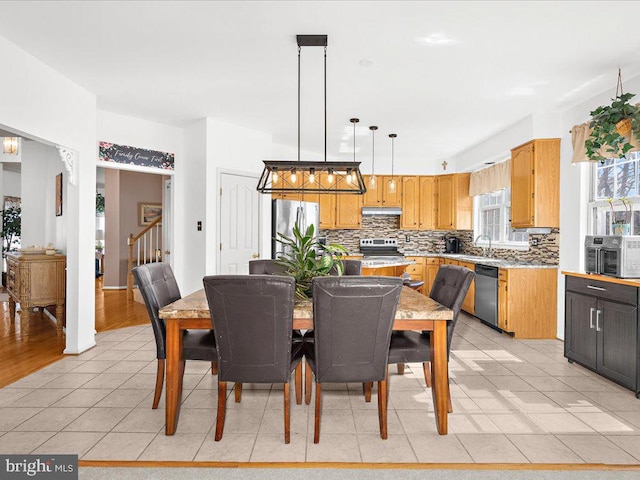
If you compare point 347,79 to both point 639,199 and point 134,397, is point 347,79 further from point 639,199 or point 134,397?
point 134,397

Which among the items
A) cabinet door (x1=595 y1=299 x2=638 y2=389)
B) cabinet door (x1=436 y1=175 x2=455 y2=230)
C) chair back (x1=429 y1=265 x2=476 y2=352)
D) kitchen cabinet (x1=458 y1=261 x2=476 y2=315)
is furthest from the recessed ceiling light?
cabinet door (x1=436 y1=175 x2=455 y2=230)

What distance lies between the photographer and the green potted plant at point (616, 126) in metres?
3.25

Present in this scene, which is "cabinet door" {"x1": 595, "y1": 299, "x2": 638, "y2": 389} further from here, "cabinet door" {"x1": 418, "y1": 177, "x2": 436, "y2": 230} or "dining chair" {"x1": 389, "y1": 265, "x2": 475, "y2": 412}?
"cabinet door" {"x1": 418, "y1": 177, "x2": 436, "y2": 230}

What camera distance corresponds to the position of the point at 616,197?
390cm

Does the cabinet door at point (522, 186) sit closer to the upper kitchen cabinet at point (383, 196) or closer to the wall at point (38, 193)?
the upper kitchen cabinet at point (383, 196)

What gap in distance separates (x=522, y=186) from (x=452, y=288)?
9.22 ft

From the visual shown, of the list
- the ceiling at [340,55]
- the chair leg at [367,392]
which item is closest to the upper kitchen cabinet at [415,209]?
the ceiling at [340,55]

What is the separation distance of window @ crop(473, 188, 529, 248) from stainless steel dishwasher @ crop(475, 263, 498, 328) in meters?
0.75

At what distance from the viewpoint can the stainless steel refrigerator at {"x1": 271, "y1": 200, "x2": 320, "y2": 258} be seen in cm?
580

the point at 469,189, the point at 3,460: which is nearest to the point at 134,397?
the point at 3,460

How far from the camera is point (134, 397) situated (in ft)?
9.62

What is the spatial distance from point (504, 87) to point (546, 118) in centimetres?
107

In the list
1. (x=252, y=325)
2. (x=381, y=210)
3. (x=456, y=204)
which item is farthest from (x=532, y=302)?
(x=252, y=325)

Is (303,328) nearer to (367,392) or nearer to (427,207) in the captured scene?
(367,392)
